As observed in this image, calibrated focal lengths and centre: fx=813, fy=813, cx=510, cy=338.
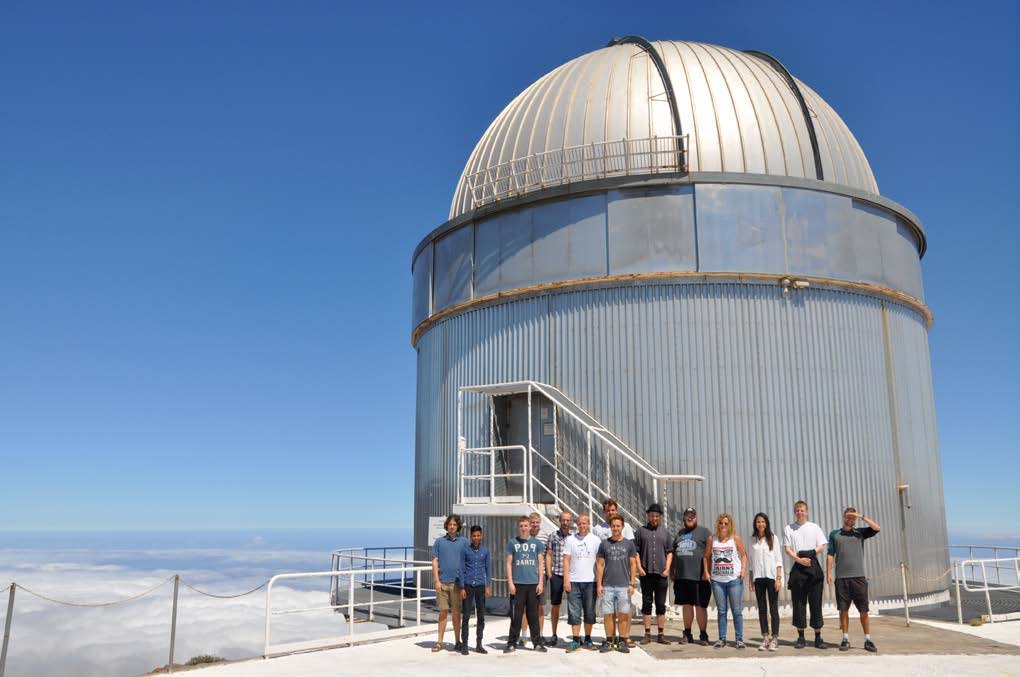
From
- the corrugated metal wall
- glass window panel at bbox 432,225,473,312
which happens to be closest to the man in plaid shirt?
the corrugated metal wall

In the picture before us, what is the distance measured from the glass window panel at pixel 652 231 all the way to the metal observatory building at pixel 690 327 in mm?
32

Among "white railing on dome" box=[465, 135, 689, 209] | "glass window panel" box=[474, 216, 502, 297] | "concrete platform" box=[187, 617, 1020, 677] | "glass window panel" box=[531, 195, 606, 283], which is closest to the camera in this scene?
"concrete platform" box=[187, 617, 1020, 677]

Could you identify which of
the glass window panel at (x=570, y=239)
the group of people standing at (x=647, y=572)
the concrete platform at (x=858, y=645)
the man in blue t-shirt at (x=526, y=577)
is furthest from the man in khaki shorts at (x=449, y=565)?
the glass window panel at (x=570, y=239)

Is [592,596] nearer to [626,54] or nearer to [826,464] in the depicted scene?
[826,464]

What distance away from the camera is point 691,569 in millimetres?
10625

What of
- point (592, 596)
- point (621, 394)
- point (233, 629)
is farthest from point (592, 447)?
point (233, 629)

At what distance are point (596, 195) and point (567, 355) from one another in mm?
3421

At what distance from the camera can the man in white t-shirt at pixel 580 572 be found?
1041 centimetres

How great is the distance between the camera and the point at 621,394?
16.2 metres

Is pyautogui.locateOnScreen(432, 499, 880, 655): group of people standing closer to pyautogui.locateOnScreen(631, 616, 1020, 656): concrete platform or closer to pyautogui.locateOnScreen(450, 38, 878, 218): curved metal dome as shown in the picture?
pyautogui.locateOnScreen(631, 616, 1020, 656): concrete platform

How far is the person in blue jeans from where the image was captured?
33.9 ft

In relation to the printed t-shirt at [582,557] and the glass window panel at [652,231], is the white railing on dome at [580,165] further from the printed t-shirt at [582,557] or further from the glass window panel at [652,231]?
the printed t-shirt at [582,557]


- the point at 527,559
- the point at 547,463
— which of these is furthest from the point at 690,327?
the point at 527,559

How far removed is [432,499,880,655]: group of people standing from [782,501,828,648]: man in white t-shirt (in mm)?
13
